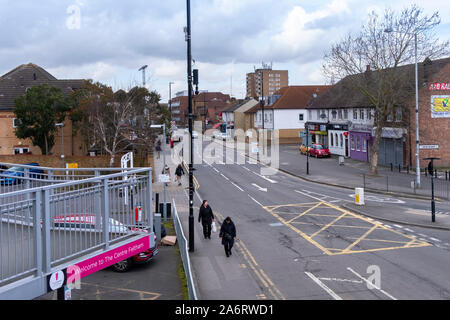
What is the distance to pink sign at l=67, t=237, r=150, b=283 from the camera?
8070 mm

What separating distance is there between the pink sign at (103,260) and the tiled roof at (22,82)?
49055mm

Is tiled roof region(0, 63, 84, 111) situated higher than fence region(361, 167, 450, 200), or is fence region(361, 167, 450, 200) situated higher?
tiled roof region(0, 63, 84, 111)

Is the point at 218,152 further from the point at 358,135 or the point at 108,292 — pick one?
the point at 108,292

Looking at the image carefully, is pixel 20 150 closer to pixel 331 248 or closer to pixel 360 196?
pixel 360 196

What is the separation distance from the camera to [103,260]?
8.80 metres

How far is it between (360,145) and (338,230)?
96.6ft

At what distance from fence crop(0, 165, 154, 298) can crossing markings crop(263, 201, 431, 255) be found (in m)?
8.89

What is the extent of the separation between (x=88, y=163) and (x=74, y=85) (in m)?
23.3

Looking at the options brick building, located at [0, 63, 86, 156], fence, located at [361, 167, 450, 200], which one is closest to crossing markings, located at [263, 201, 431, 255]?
fence, located at [361, 167, 450, 200]

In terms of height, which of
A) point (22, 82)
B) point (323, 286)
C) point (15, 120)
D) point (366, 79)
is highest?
point (22, 82)

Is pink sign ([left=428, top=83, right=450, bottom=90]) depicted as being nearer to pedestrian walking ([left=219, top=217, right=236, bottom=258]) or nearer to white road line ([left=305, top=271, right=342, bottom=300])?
pedestrian walking ([left=219, top=217, right=236, bottom=258])

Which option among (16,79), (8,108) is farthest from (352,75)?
(16,79)

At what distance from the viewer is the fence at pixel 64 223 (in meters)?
7.34

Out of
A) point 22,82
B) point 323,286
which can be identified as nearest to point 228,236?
point 323,286
